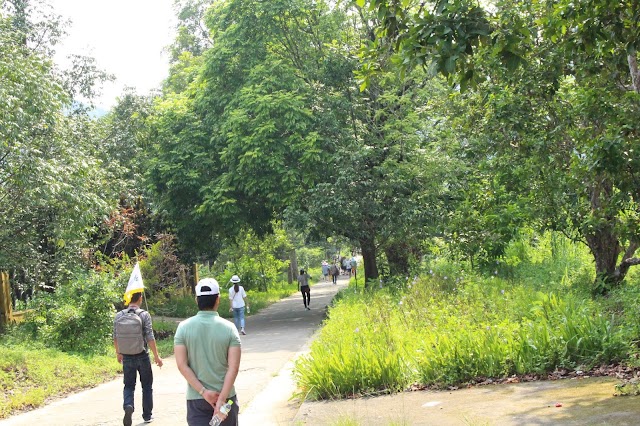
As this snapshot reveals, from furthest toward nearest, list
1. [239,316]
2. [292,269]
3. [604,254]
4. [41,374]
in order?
1. [292,269]
2. [239,316]
3. [604,254]
4. [41,374]

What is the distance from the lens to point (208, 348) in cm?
557

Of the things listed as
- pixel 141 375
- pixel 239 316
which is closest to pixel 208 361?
pixel 141 375

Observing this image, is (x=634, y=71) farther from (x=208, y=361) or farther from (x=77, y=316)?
(x=77, y=316)

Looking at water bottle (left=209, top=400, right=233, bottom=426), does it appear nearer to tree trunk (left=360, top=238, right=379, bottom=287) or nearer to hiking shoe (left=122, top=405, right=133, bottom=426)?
hiking shoe (left=122, top=405, right=133, bottom=426)

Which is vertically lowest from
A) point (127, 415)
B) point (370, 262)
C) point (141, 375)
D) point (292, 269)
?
point (127, 415)

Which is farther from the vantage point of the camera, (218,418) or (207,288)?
(207,288)

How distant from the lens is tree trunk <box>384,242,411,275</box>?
24.6m

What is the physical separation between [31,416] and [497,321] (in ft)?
23.0

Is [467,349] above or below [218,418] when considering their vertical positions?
below

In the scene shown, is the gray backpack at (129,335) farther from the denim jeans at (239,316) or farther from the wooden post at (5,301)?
the denim jeans at (239,316)

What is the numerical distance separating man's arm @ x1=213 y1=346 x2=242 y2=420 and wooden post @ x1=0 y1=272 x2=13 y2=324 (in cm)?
1470

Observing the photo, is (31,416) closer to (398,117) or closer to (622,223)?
(622,223)

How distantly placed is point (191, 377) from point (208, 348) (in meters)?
0.25

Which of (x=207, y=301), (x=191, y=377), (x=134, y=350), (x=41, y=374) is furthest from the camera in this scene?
(x=41, y=374)
